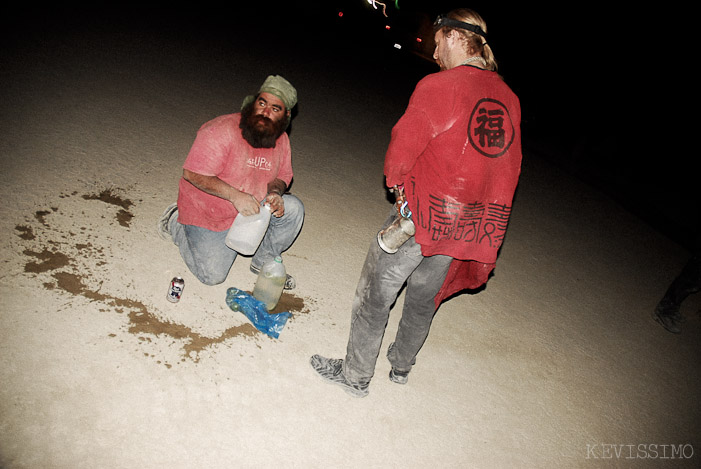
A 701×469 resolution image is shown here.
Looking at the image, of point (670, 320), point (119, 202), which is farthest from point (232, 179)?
point (670, 320)

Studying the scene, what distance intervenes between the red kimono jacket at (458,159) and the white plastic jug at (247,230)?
1275 millimetres

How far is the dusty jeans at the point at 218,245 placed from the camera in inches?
131

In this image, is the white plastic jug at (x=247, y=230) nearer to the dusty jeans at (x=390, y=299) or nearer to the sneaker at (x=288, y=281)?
the sneaker at (x=288, y=281)

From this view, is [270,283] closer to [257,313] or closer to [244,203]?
[257,313]

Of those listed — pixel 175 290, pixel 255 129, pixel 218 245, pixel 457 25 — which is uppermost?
pixel 457 25

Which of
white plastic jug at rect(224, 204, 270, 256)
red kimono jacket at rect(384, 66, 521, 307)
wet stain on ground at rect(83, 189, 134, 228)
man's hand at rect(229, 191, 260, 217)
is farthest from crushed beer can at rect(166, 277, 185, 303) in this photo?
red kimono jacket at rect(384, 66, 521, 307)

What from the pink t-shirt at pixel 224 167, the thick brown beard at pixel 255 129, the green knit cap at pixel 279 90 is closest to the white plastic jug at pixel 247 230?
the pink t-shirt at pixel 224 167

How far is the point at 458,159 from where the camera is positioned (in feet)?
7.03

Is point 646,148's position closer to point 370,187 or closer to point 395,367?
point 370,187

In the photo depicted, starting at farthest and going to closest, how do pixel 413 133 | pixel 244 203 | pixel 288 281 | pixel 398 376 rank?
pixel 288 281 → pixel 244 203 → pixel 398 376 → pixel 413 133

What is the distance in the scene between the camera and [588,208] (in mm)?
8039

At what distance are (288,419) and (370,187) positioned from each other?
378 cm

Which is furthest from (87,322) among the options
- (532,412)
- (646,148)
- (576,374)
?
(646,148)

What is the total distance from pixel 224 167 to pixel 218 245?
1.88 ft
